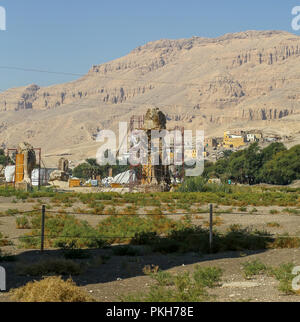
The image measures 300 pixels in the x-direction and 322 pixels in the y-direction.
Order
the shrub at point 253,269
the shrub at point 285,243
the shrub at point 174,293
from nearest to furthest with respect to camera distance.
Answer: the shrub at point 174,293 < the shrub at point 253,269 < the shrub at point 285,243

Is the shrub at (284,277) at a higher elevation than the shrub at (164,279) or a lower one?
higher

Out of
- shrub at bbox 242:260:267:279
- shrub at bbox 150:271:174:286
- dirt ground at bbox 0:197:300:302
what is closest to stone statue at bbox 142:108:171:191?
dirt ground at bbox 0:197:300:302

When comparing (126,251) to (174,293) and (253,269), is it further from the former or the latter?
(174,293)

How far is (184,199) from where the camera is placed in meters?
37.8

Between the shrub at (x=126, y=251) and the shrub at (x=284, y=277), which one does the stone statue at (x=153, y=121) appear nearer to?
the shrub at (x=126, y=251)

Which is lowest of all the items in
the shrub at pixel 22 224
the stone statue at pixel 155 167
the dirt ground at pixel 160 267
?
the dirt ground at pixel 160 267

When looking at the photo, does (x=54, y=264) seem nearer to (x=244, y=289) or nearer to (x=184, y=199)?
(x=244, y=289)

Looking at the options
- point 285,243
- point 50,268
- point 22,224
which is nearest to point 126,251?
point 50,268

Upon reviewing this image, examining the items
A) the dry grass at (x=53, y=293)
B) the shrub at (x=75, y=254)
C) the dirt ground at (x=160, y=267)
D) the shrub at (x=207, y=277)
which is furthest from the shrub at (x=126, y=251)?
the dry grass at (x=53, y=293)

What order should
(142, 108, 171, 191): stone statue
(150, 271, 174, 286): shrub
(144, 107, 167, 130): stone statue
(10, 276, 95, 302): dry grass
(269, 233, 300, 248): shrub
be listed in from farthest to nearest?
(144, 107, 167, 130): stone statue → (142, 108, 171, 191): stone statue → (269, 233, 300, 248): shrub → (150, 271, 174, 286): shrub → (10, 276, 95, 302): dry grass

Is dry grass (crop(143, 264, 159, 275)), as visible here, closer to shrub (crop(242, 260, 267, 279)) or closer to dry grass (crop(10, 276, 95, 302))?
shrub (crop(242, 260, 267, 279))

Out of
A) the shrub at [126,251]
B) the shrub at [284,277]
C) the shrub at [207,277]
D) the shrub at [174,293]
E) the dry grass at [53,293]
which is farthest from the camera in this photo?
the shrub at [126,251]
